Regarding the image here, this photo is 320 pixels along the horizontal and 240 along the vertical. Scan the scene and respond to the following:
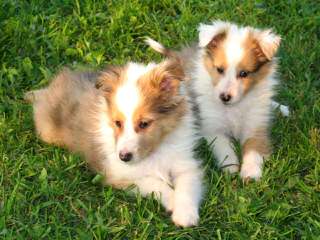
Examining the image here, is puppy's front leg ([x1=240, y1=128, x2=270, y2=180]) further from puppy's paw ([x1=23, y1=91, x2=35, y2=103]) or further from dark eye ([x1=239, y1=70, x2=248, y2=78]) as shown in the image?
puppy's paw ([x1=23, y1=91, x2=35, y2=103])

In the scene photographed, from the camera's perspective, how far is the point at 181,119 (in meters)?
4.73

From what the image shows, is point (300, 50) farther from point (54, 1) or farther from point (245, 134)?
point (54, 1)

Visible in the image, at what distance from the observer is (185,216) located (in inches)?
170

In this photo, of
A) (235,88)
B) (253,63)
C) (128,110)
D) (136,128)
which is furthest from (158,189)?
(253,63)

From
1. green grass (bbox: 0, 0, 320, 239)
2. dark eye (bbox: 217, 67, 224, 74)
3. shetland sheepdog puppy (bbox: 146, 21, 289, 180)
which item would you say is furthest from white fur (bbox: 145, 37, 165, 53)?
dark eye (bbox: 217, 67, 224, 74)

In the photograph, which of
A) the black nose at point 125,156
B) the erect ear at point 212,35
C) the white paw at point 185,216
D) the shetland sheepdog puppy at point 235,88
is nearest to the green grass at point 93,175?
the white paw at point 185,216

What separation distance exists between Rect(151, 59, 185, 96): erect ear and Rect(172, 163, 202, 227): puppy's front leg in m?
0.64

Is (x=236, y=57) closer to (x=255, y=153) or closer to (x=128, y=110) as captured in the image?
(x=255, y=153)

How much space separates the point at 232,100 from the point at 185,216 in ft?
4.24

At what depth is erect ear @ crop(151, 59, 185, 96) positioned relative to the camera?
445 cm

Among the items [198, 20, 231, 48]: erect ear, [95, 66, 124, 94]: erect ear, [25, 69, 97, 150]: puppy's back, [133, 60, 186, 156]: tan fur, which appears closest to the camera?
[133, 60, 186, 156]: tan fur

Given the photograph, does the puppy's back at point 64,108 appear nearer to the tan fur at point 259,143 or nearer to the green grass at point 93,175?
the green grass at point 93,175

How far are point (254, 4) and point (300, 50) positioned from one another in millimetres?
945

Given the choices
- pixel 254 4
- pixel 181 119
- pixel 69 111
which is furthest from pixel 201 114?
pixel 254 4
